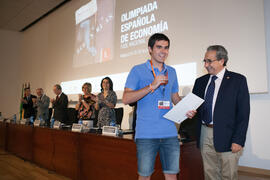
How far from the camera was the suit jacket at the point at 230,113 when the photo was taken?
1437 mm

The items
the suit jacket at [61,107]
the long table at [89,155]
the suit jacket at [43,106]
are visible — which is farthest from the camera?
the suit jacket at [43,106]

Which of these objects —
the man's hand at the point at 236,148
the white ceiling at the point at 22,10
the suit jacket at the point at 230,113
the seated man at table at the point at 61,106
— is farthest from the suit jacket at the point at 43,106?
the man's hand at the point at 236,148

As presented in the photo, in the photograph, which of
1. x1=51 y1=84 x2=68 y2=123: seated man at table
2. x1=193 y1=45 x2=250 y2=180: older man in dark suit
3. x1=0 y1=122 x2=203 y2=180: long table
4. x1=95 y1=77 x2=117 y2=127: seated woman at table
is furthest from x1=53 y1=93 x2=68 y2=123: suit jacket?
x1=193 y1=45 x2=250 y2=180: older man in dark suit

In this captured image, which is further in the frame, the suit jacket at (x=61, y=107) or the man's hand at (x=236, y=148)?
the suit jacket at (x=61, y=107)

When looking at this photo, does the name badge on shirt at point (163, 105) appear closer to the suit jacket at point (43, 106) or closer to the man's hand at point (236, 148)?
the man's hand at point (236, 148)

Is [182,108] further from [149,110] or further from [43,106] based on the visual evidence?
[43,106]

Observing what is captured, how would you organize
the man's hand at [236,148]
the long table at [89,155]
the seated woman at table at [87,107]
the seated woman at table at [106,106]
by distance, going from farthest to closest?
the seated woman at table at [87,107] → the seated woman at table at [106,106] → the long table at [89,155] → the man's hand at [236,148]

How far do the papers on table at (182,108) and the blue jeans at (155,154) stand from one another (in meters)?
0.13

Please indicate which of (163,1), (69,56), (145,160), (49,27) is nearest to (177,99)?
(145,160)

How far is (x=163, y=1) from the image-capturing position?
3840 millimetres

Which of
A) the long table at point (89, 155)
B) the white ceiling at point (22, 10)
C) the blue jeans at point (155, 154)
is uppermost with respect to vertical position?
the white ceiling at point (22, 10)

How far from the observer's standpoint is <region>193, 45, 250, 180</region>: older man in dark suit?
1.43 m

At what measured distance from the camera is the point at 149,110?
4.16 ft

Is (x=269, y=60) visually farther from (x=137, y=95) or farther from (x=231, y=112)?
(x=137, y=95)
